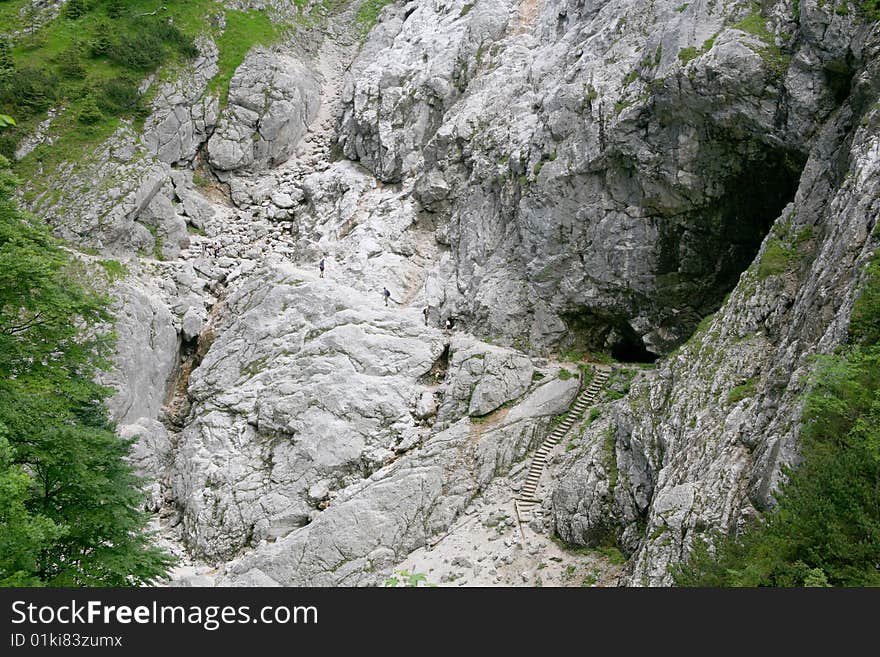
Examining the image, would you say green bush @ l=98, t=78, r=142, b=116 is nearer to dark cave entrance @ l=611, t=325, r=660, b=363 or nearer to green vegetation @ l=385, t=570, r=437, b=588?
dark cave entrance @ l=611, t=325, r=660, b=363

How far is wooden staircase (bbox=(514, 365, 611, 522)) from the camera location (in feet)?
83.6

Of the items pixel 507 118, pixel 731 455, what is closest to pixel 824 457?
pixel 731 455

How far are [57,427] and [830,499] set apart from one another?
14364 millimetres

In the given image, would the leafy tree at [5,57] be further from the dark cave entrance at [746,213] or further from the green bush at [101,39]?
the dark cave entrance at [746,213]

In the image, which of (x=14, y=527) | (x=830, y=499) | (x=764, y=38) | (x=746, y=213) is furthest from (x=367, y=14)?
(x=830, y=499)

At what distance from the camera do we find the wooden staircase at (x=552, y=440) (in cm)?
2547

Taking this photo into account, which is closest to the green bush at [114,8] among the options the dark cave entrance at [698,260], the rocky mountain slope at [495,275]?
the rocky mountain slope at [495,275]

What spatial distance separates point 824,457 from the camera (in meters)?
11.2

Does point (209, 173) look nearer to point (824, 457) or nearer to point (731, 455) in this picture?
point (731, 455)

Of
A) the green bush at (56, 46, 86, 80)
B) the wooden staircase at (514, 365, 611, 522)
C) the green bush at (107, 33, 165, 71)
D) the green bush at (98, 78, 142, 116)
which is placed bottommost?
the wooden staircase at (514, 365, 611, 522)

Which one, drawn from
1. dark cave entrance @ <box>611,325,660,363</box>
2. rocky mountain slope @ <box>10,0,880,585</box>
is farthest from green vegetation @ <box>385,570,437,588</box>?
dark cave entrance @ <box>611,325,660,363</box>

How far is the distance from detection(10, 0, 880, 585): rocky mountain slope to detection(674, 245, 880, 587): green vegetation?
102 centimetres

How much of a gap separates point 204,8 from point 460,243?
33.6 meters

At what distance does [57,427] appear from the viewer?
→ 13672 mm
